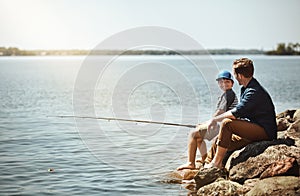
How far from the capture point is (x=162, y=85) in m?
37.6

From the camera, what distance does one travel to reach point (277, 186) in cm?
700

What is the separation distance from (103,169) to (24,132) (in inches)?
208

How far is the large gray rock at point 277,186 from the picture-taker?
689cm

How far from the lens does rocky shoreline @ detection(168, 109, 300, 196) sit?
7.06 metres

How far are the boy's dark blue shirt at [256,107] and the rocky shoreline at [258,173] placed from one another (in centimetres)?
35

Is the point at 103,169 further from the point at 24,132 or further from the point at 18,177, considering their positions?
the point at 24,132

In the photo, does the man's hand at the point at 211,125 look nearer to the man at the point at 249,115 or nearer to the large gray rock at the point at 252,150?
the man at the point at 249,115

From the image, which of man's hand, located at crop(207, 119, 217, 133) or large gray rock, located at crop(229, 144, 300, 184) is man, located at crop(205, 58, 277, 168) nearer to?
man's hand, located at crop(207, 119, 217, 133)

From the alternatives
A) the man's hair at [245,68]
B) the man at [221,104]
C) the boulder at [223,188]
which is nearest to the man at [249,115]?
the man's hair at [245,68]

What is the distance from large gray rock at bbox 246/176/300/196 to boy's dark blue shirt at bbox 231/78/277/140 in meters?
0.97

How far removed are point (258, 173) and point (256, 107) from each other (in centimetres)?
102

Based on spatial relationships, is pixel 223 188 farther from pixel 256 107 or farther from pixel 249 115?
pixel 256 107

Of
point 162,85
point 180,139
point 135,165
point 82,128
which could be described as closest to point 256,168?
point 135,165

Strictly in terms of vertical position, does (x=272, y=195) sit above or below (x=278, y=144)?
below
